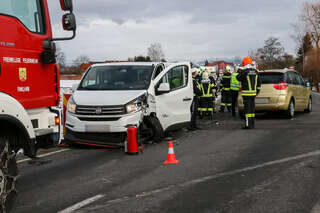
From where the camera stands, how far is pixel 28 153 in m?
4.93

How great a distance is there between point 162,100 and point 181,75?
1.33 meters

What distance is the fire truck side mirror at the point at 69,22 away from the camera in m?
5.47

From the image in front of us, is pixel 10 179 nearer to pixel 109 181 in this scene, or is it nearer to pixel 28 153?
pixel 28 153

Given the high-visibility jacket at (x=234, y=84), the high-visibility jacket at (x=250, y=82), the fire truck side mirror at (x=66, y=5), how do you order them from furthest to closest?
1. the high-visibility jacket at (x=234, y=84)
2. the high-visibility jacket at (x=250, y=82)
3. the fire truck side mirror at (x=66, y=5)

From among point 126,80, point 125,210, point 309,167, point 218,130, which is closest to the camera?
point 125,210

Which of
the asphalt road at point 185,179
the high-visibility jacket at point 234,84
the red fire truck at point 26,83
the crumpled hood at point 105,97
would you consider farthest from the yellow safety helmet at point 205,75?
the red fire truck at point 26,83

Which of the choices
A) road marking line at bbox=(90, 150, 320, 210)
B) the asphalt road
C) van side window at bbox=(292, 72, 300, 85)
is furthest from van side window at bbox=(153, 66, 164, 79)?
van side window at bbox=(292, 72, 300, 85)

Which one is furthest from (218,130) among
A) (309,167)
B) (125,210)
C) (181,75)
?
(125,210)

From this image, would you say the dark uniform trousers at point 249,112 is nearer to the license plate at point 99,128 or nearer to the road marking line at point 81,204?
the license plate at point 99,128

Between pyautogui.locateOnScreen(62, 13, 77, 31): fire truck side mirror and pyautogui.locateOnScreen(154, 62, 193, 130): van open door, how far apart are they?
437 cm

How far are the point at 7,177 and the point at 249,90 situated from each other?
903cm

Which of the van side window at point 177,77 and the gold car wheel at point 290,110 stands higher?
the van side window at point 177,77

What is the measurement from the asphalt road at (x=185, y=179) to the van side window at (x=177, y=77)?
164 cm

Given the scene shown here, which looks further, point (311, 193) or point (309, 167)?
point (309, 167)
